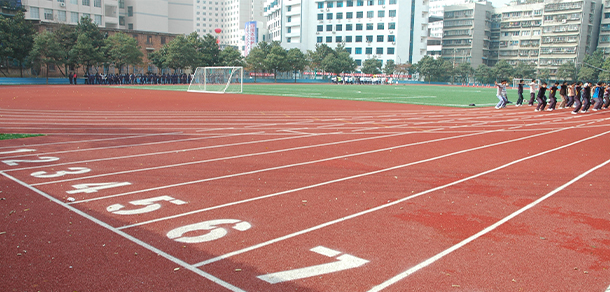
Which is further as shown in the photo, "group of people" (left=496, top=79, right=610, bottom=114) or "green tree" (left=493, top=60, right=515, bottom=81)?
"green tree" (left=493, top=60, right=515, bottom=81)

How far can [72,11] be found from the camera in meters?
64.8

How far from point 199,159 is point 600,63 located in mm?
92007

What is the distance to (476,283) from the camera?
12.4 ft

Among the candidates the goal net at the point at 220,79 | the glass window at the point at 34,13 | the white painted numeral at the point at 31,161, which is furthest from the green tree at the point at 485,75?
the white painted numeral at the point at 31,161

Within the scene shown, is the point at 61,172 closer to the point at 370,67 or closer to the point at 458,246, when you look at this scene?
the point at 458,246

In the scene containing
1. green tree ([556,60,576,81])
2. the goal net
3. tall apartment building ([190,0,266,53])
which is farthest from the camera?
tall apartment building ([190,0,266,53])

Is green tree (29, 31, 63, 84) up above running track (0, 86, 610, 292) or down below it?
above

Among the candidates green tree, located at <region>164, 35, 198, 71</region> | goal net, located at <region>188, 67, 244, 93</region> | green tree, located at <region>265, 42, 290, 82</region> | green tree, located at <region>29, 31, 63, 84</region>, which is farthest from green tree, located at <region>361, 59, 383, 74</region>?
goal net, located at <region>188, 67, 244, 93</region>

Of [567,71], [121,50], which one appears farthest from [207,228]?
[567,71]

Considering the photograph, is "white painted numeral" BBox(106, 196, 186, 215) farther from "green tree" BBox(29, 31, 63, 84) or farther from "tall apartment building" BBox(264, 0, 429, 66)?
"tall apartment building" BBox(264, 0, 429, 66)

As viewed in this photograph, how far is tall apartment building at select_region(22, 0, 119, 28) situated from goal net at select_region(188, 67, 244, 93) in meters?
37.9

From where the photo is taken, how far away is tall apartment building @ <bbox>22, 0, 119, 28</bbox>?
200ft

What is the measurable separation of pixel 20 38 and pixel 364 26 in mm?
74289

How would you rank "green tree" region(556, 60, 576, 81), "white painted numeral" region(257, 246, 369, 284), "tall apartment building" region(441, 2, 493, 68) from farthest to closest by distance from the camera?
"tall apartment building" region(441, 2, 493, 68) → "green tree" region(556, 60, 576, 81) → "white painted numeral" region(257, 246, 369, 284)
